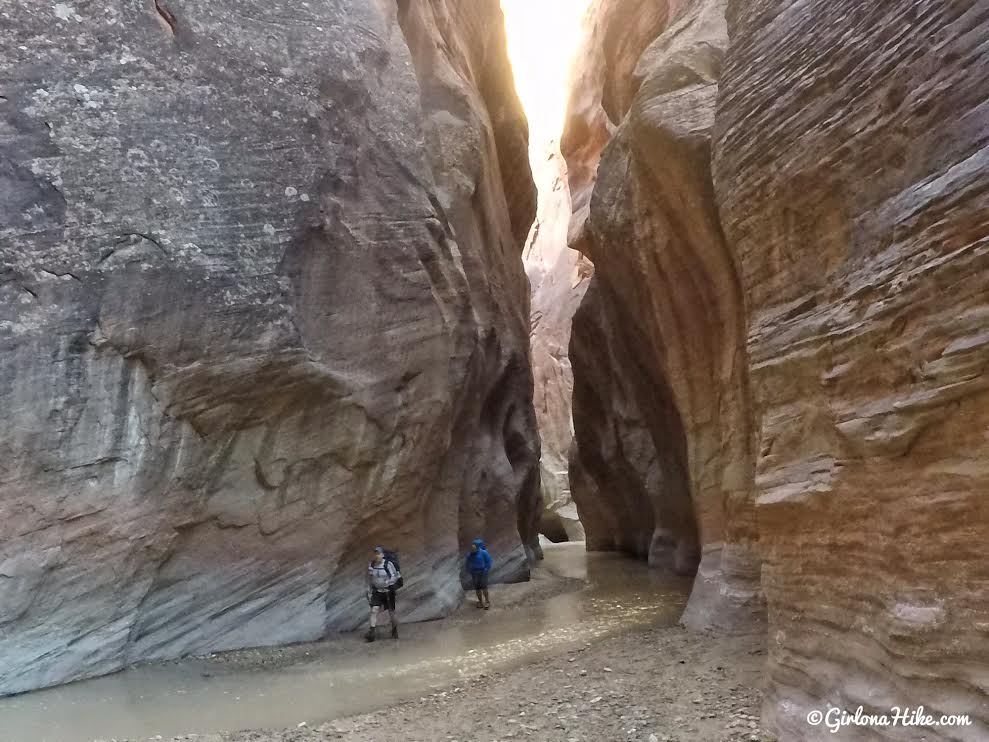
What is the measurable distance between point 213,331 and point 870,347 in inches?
259

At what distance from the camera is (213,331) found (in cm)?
815

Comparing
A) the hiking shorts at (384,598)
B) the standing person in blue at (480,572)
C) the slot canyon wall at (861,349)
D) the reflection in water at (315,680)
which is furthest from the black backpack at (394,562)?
the slot canyon wall at (861,349)

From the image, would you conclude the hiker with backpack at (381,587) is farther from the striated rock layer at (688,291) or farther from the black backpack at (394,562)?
the striated rock layer at (688,291)

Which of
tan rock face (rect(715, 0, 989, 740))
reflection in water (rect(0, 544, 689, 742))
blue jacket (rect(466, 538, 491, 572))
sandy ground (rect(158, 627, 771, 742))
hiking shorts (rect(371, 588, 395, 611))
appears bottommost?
sandy ground (rect(158, 627, 771, 742))

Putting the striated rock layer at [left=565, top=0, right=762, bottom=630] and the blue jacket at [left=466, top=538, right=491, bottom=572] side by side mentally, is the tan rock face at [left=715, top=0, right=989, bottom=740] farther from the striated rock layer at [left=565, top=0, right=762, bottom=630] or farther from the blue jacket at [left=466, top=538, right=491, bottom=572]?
the blue jacket at [left=466, top=538, right=491, bottom=572]

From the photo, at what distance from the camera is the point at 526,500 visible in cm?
1648

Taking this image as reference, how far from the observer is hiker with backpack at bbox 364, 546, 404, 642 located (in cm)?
891

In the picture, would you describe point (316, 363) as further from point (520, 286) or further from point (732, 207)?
point (520, 286)

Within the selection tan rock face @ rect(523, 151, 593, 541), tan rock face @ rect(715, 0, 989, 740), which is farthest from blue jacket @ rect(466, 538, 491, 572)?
tan rock face @ rect(523, 151, 593, 541)

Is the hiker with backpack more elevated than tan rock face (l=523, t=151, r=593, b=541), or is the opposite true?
tan rock face (l=523, t=151, r=593, b=541)

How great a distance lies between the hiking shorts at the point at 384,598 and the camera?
8992 millimetres

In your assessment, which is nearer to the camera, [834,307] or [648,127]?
[834,307]

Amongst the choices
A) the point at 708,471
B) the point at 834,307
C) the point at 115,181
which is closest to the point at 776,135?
the point at 834,307

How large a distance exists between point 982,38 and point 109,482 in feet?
26.0
